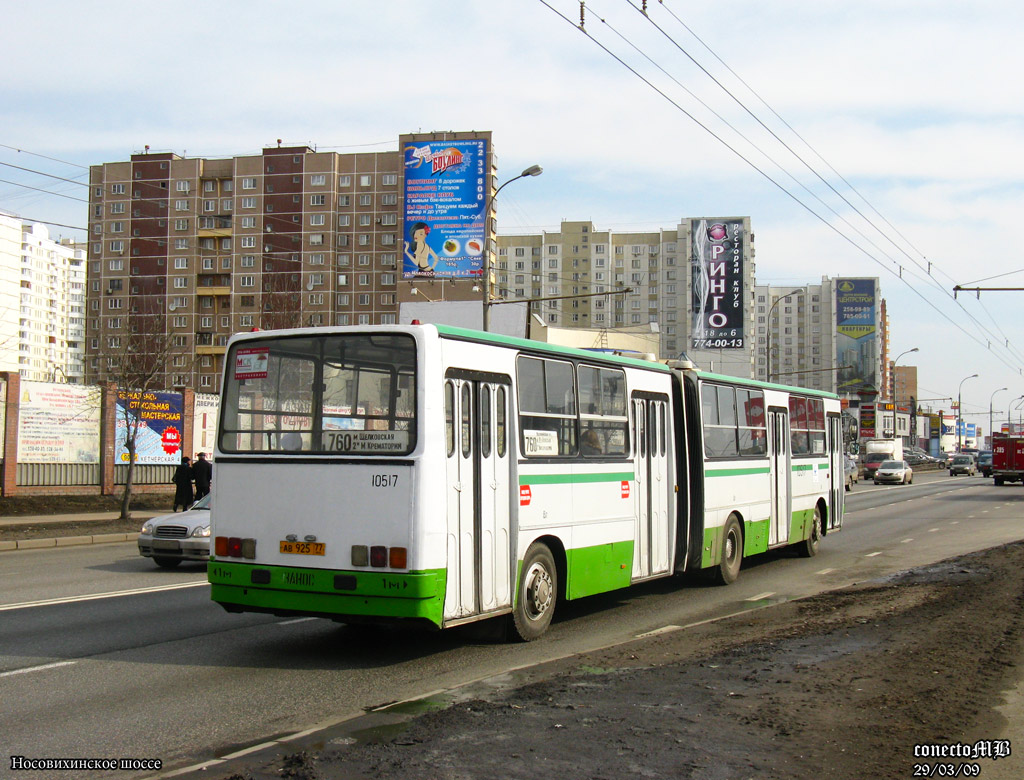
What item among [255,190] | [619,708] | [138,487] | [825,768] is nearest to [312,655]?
[619,708]

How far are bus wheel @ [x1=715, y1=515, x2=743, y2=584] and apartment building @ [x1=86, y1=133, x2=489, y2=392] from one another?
279 feet

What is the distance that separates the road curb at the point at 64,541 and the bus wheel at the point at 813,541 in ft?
46.0

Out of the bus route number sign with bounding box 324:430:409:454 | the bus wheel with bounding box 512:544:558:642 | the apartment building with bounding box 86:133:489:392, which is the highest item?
the apartment building with bounding box 86:133:489:392

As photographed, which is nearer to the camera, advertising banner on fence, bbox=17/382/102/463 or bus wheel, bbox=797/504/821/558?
bus wheel, bbox=797/504/821/558

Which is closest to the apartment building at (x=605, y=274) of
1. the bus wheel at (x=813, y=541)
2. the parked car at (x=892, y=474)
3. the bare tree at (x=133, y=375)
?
the parked car at (x=892, y=474)

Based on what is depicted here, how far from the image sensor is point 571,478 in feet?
32.7

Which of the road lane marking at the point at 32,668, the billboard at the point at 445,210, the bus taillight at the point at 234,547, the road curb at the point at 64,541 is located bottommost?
the road curb at the point at 64,541

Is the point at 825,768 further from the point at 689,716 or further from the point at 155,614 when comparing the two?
the point at 155,614

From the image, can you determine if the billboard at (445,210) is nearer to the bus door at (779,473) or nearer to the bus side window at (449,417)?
the bus door at (779,473)

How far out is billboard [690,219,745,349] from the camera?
96062mm

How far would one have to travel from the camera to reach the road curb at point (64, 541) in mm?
19391

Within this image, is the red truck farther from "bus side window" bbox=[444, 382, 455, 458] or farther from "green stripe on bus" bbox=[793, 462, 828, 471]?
"bus side window" bbox=[444, 382, 455, 458]

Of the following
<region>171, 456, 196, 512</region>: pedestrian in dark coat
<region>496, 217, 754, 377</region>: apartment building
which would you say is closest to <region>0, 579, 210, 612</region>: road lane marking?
<region>171, 456, 196, 512</region>: pedestrian in dark coat

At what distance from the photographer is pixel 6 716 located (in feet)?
21.1
